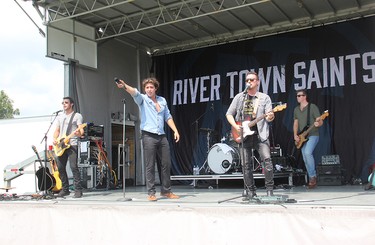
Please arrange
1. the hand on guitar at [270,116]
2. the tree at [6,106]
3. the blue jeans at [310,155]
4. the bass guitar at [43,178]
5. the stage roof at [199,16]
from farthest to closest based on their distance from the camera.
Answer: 1. the tree at [6,106]
2. the stage roof at [199,16]
3. the blue jeans at [310,155]
4. the bass guitar at [43,178]
5. the hand on guitar at [270,116]

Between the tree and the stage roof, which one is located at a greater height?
the tree

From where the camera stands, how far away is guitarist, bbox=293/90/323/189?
24.0 ft

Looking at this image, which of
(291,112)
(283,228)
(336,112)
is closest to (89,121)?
(291,112)

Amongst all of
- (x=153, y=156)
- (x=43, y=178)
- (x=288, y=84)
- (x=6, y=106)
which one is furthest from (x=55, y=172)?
(x=6, y=106)

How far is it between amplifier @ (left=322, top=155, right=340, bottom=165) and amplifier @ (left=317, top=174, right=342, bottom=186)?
0.30 meters

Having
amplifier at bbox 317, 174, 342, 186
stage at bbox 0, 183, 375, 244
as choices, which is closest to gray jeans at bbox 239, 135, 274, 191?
stage at bbox 0, 183, 375, 244

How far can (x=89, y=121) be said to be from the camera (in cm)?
976

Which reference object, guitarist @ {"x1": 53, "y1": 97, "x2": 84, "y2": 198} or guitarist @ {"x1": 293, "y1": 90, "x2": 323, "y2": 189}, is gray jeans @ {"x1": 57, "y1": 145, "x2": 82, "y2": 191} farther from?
guitarist @ {"x1": 293, "y1": 90, "x2": 323, "y2": 189}

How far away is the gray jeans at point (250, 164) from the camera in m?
4.57

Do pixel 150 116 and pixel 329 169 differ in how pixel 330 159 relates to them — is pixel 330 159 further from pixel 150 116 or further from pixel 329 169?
pixel 150 116

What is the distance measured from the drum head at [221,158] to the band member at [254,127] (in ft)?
13.6

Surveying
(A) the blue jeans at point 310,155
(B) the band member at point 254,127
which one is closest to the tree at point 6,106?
(A) the blue jeans at point 310,155

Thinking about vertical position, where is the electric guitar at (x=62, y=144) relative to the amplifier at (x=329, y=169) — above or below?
above

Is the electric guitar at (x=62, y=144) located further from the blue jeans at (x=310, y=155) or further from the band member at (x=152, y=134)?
the blue jeans at (x=310, y=155)
